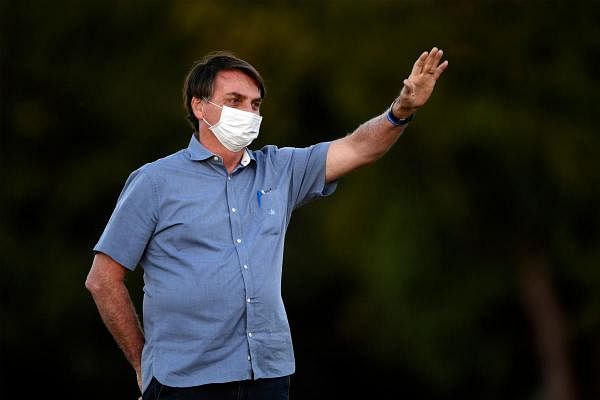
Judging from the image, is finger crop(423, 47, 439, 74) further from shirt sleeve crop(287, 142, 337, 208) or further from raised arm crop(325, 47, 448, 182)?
shirt sleeve crop(287, 142, 337, 208)

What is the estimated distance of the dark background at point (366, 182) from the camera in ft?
52.2

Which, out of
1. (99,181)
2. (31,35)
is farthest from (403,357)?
(31,35)

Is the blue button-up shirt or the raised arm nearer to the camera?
the blue button-up shirt

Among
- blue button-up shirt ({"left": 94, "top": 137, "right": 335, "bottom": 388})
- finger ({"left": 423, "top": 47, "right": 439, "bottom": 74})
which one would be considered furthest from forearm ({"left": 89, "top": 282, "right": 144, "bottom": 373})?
finger ({"left": 423, "top": 47, "right": 439, "bottom": 74})

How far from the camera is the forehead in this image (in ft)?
17.0

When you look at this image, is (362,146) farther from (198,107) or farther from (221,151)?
(198,107)

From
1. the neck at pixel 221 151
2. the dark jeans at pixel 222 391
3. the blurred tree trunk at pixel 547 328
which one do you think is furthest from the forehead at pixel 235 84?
the blurred tree trunk at pixel 547 328

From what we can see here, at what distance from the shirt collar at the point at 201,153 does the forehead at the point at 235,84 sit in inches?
8.2

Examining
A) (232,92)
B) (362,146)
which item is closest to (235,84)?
(232,92)

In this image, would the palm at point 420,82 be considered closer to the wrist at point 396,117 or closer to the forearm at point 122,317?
the wrist at point 396,117

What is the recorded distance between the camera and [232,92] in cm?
520

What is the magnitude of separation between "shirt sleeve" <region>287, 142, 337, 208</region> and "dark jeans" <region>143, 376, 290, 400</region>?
0.73 metres

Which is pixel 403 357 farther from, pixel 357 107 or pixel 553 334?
pixel 357 107

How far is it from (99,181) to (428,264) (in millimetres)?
4226
